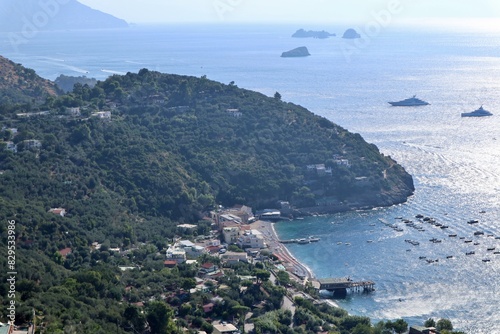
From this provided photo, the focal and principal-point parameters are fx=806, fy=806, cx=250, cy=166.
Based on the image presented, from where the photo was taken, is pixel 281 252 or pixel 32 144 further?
Answer: pixel 32 144

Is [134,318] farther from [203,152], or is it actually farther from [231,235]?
[203,152]

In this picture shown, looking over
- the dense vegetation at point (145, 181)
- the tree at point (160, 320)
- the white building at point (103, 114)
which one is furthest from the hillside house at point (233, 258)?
the white building at point (103, 114)

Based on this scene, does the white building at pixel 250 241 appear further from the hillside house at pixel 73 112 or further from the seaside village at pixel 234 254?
the hillside house at pixel 73 112

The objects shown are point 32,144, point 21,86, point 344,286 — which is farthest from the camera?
point 21,86

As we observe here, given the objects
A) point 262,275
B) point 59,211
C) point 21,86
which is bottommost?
point 262,275

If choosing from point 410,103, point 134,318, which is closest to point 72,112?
point 134,318

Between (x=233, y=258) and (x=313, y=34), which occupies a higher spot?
(x=313, y=34)
